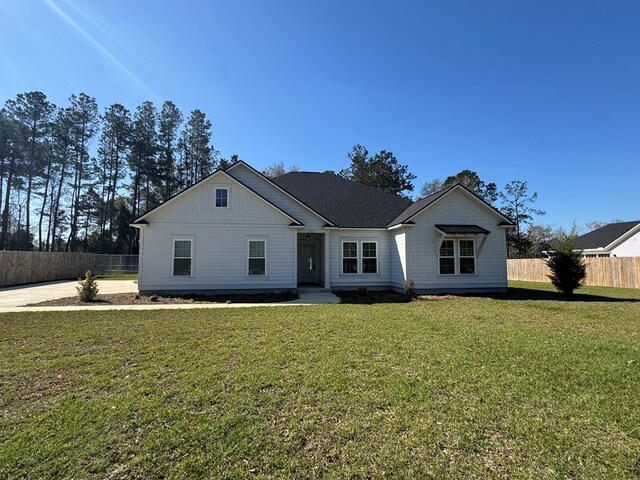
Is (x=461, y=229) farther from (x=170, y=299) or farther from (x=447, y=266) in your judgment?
(x=170, y=299)

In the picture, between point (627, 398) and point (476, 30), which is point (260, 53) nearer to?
point (476, 30)

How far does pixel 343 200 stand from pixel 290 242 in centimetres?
526

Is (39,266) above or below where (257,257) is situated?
below

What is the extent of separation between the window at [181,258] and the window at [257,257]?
2683 millimetres

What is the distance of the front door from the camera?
1939cm

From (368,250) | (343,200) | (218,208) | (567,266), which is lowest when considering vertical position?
(567,266)

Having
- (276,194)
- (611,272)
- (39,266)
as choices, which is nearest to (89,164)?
(39,266)

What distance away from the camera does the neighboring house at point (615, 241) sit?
28.3 metres

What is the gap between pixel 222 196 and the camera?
15.1 meters

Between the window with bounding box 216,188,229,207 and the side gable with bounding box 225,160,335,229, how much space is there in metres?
1.61

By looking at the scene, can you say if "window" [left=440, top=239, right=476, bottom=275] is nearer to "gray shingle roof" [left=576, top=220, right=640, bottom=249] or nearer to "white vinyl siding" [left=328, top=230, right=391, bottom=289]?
"white vinyl siding" [left=328, top=230, right=391, bottom=289]

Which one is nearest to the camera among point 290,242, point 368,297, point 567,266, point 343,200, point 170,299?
point 170,299

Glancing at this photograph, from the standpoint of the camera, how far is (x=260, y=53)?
13.1 meters

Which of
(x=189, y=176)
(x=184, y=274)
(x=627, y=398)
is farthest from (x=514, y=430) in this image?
(x=189, y=176)
